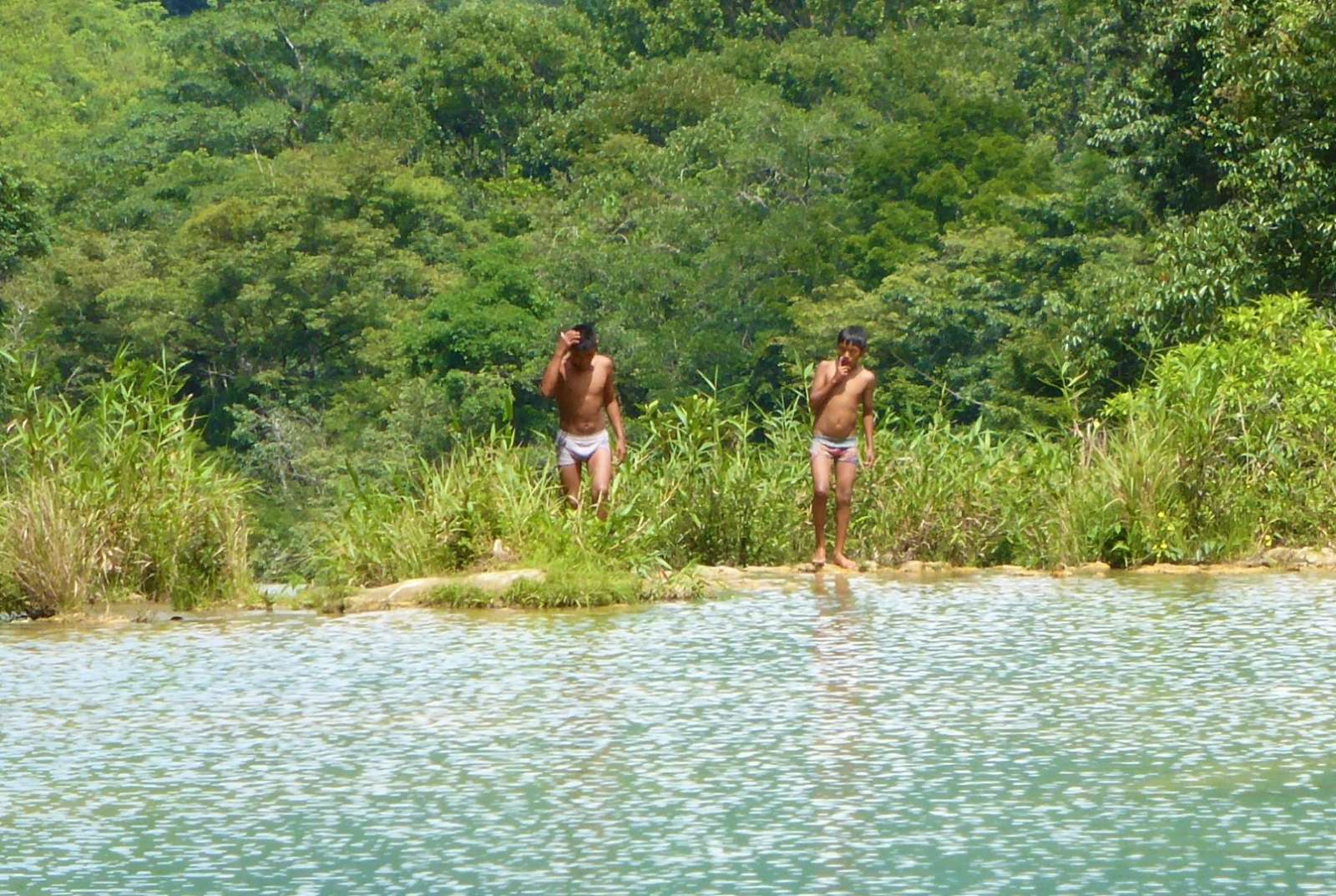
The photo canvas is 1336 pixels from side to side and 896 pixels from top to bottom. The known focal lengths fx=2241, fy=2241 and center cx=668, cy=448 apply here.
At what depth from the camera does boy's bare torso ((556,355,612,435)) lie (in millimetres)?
10688

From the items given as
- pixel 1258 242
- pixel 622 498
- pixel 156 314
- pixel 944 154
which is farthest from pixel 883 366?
pixel 622 498

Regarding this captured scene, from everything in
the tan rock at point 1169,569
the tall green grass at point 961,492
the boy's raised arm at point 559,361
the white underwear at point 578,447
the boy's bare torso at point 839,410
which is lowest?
the tan rock at point 1169,569

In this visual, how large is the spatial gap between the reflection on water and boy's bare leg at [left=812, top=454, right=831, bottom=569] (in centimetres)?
182

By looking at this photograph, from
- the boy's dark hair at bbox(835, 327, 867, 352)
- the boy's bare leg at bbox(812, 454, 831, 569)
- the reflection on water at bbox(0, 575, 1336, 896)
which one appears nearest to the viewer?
the reflection on water at bbox(0, 575, 1336, 896)

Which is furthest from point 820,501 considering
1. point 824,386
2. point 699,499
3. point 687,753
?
point 687,753

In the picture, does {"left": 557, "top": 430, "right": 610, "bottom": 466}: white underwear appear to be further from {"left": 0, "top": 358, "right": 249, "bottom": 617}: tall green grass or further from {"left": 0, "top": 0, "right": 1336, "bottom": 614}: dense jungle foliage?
{"left": 0, "top": 0, "right": 1336, "bottom": 614}: dense jungle foliage

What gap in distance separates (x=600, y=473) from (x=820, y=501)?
1100 millimetres

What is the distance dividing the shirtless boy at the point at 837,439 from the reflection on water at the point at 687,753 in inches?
72.7

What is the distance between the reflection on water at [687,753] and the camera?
193 inches

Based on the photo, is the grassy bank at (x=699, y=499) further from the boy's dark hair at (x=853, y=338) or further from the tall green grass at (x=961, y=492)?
the boy's dark hair at (x=853, y=338)

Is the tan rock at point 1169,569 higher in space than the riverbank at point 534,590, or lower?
lower

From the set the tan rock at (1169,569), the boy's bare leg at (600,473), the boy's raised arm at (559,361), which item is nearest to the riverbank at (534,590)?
the tan rock at (1169,569)

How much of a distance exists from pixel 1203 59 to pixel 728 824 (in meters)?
17.8

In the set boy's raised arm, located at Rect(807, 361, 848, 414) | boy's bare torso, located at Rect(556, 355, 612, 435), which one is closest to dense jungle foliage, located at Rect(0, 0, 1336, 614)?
boy's raised arm, located at Rect(807, 361, 848, 414)
